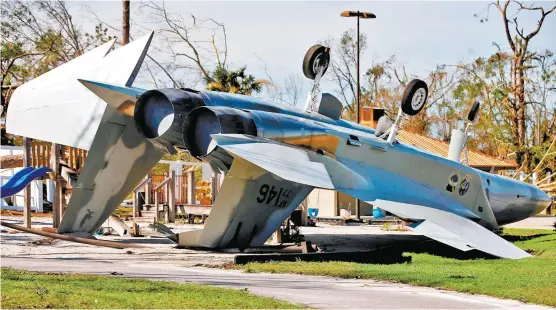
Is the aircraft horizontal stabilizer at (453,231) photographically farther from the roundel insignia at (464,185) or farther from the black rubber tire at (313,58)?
the black rubber tire at (313,58)

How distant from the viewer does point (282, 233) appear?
25078mm

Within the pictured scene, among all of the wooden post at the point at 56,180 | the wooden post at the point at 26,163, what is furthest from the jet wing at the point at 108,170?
the wooden post at the point at 56,180

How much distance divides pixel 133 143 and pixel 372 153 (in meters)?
6.26

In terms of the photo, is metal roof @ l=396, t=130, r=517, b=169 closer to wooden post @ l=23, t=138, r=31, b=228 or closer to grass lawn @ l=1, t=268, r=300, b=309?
wooden post @ l=23, t=138, r=31, b=228

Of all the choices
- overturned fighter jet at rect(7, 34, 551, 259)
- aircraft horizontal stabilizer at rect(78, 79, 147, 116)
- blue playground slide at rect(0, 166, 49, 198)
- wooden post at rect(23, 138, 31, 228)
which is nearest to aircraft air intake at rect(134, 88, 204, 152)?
overturned fighter jet at rect(7, 34, 551, 259)

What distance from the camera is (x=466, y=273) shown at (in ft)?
51.8

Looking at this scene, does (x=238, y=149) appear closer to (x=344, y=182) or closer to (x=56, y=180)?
(x=344, y=182)

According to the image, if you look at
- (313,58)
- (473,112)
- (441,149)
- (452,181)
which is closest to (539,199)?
(473,112)

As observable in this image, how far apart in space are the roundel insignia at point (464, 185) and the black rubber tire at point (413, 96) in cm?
419

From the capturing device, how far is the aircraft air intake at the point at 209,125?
18406 millimetres

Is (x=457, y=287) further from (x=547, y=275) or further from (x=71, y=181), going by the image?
(x=71, y=181)

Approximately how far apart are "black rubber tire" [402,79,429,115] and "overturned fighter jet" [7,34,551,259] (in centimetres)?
4

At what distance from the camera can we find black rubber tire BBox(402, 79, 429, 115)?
68.6 ft

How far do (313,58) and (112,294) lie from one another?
40.7 feet
